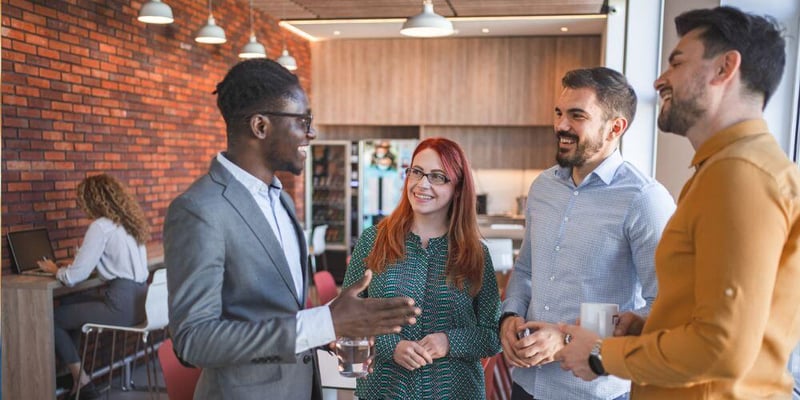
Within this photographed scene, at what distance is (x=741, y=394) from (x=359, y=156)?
732cm

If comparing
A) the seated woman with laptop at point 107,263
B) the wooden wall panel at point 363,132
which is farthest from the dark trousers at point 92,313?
the wooden wall panel at point 363,132

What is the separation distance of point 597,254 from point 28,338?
12.1ft

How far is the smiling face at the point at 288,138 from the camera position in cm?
141

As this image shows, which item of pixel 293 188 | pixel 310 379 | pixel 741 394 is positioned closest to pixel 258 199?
pixel 310 379

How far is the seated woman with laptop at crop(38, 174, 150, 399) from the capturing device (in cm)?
408

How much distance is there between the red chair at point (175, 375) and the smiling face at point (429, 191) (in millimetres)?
1029

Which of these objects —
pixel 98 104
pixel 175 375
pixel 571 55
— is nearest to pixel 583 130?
pixel 175 375

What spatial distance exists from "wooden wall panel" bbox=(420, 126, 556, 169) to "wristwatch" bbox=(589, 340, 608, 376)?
7002 millimetres

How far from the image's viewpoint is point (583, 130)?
1866 mm

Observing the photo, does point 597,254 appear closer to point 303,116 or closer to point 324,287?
point 303,116

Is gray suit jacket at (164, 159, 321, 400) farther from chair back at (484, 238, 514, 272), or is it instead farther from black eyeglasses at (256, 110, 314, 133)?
chair back at (484, 238, 514, 272)

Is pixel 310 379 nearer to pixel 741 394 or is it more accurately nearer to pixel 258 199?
pixel 258 199

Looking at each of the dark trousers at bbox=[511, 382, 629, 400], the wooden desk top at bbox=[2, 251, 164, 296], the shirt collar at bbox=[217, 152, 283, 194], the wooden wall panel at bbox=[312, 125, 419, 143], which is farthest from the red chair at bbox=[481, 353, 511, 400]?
the wooden wall panel at bbox=[312, 125, 419, 143]

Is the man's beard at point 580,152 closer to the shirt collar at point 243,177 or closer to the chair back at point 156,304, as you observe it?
the shirt collar at point 243,177
